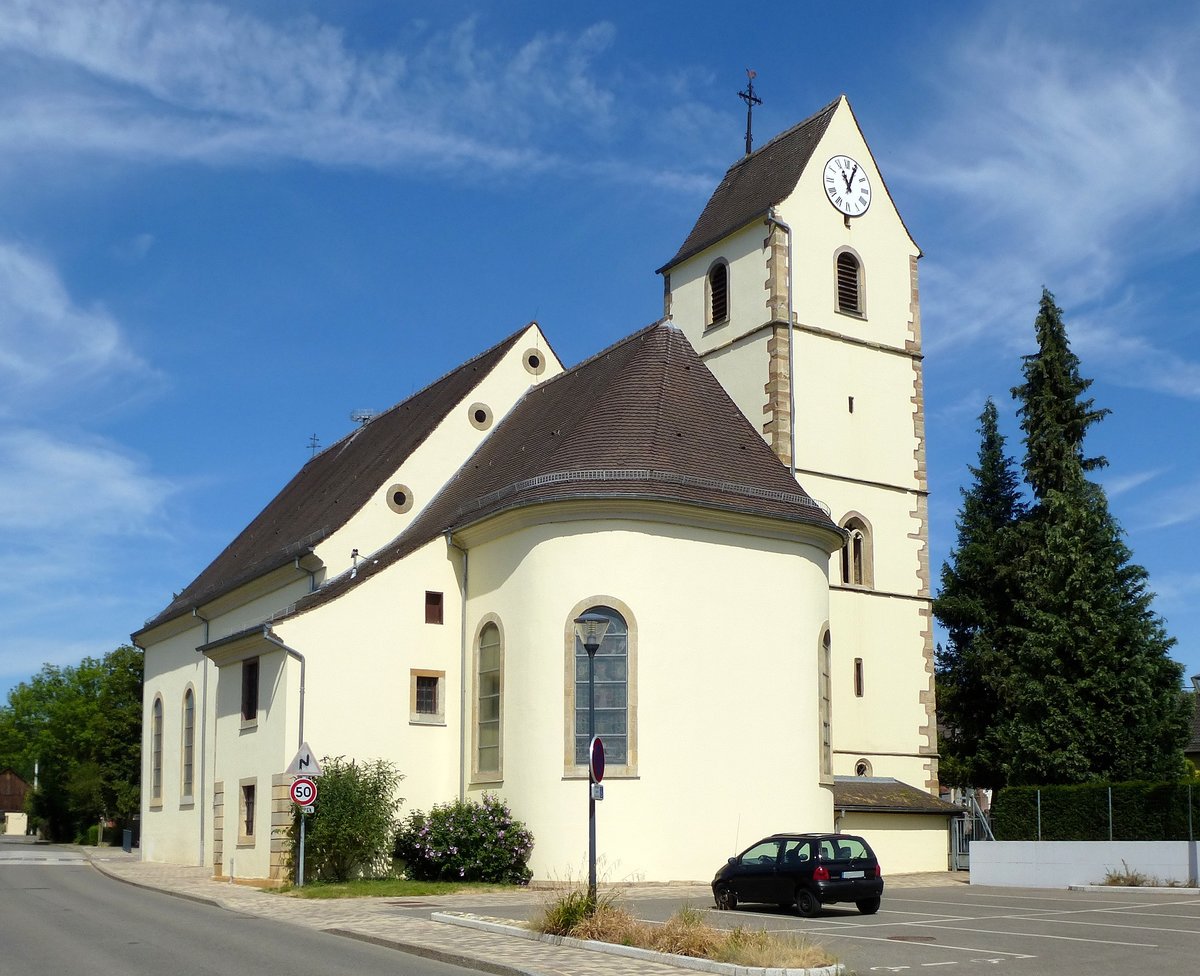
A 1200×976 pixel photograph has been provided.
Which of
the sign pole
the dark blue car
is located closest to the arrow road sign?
the sign pole

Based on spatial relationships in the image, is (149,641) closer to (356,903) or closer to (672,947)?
(356,903)

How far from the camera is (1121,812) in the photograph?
30.1 metres

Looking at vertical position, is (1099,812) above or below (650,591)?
below

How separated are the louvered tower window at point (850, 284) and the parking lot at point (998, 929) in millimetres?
16941

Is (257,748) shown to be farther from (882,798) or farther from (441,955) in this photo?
(441,955)

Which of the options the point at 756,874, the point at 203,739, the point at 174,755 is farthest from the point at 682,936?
the point at 174,755

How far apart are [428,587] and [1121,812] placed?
1557cm

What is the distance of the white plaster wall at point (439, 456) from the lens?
32438 millimetres

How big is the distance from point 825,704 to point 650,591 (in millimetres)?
4810

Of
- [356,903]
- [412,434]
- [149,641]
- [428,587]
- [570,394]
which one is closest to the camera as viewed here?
[356,903]

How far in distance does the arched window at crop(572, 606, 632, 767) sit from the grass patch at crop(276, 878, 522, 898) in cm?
293

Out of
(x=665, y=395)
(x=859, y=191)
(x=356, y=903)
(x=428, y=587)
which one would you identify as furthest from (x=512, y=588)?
(x=859, y=191)

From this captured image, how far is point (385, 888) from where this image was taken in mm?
24438

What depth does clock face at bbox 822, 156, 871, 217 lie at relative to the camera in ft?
126
